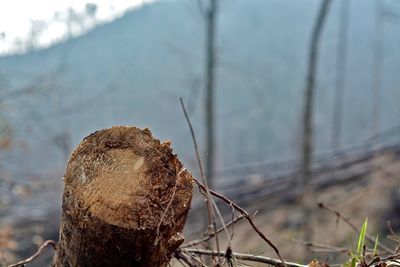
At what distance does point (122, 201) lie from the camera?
1.42 meters

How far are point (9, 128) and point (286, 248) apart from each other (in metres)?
7.68

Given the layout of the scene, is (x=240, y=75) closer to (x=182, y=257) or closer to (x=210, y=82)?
(x=210, y=82)

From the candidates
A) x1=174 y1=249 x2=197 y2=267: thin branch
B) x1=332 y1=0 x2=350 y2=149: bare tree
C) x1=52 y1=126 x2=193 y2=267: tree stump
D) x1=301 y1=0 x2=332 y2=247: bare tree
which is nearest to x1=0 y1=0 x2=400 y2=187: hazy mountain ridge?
x1=332 y1=0 x2=350 y2=149: bare tree

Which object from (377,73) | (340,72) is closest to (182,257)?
(377,73)

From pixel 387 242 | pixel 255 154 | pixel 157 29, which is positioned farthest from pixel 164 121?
pixel 387 242

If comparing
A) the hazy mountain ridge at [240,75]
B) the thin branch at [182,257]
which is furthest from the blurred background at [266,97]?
the thin branch at [182,257]

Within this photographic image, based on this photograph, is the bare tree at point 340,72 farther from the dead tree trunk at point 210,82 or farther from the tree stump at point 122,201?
the tree stump at point 122,201

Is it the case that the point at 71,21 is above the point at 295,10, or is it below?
below

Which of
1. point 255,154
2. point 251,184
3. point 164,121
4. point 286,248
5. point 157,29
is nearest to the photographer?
point 286,248

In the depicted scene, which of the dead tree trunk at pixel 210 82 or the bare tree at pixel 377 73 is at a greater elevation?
the bare tree at pixel 377 73

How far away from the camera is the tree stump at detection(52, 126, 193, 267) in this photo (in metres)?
1.40

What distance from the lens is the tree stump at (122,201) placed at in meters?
1.40

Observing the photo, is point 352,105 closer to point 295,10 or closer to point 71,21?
point 295,10

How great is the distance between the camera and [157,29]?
165 feet
